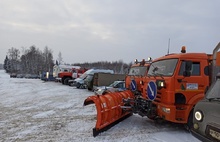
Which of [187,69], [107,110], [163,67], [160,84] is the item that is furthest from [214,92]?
[107,110]

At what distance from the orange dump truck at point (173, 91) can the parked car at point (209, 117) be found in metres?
1.73

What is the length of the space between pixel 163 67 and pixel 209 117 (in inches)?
123

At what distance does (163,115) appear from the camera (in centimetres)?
654

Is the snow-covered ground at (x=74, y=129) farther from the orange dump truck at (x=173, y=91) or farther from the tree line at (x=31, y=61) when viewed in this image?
the tree line at (x=31, y=61)

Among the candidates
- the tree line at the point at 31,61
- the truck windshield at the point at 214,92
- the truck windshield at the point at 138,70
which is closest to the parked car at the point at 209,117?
the truck windshield at the point at 214,92

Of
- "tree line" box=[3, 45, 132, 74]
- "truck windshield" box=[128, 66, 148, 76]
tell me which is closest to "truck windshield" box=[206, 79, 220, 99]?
"truck windshield" box=[128, 66, 148, 76]

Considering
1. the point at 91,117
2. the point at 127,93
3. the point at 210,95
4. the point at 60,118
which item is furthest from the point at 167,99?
the point at 60,118

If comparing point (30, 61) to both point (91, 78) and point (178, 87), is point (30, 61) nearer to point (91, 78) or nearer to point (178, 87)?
point (91, 78)

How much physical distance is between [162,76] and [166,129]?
176 cm

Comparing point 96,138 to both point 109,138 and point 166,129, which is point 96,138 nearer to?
point 109,138

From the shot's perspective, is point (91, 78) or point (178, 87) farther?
point (91, 78)

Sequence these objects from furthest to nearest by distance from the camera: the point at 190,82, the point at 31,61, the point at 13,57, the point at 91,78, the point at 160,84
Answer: the point at 13,57
the point at 31,61
the point at 91,78
the point at 160,84
the point at 190,82

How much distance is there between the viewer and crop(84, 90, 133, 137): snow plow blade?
20.5 feet

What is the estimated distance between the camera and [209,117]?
13.2 ft
